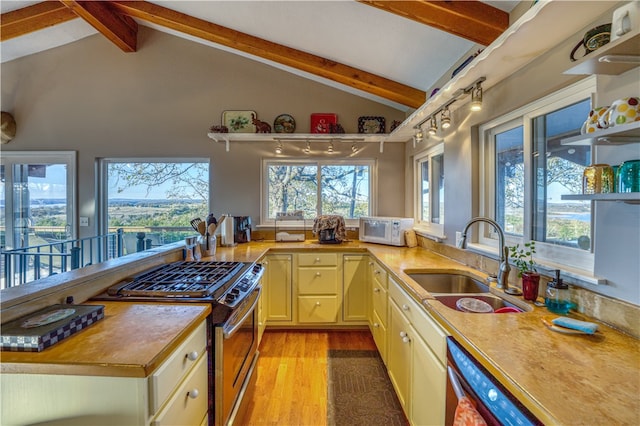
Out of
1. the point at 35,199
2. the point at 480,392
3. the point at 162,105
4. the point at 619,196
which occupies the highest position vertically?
the point at 162,105

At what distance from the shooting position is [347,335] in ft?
9.48

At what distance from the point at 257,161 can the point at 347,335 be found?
2.22m

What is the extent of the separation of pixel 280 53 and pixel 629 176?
2823 millimetres

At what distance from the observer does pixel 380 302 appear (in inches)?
92.1

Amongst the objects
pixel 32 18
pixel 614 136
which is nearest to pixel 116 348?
pixel 614 136

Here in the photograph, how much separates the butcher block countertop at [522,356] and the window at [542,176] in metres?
0.45

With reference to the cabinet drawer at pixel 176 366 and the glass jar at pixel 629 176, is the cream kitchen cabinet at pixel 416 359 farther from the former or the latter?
the cabinet drawer at pixel 176 366

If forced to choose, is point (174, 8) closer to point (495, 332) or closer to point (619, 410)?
point (495, 332)

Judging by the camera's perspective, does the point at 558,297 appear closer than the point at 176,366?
No

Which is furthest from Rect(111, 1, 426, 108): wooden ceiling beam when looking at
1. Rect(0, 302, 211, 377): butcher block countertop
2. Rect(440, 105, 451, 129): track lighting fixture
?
Rect(0, 302, 211, 377): butcher block countertop

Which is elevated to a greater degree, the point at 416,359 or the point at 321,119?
the point at 321,119

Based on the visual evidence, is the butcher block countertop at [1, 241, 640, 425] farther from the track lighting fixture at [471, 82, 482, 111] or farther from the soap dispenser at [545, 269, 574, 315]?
the track lighting fixture at [471, 82, 482, 111]

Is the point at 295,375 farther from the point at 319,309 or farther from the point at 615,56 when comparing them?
the point at 615,56

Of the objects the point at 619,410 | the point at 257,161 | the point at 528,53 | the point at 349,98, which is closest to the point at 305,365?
the point at 619,410
